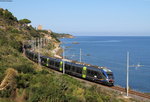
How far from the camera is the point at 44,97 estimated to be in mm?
14883

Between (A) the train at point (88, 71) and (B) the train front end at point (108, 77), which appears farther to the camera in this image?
(A) the train at point (88, 71)

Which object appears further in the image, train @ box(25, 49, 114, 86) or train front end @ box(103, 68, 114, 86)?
train @ box(25, 49, 114, 86)

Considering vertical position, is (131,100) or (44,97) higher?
(44,97)

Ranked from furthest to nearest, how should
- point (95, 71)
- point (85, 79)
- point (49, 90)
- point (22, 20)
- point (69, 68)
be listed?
point (22, 20), point (69, 68), point (85, 79), point (95, 71), point (49, 90)

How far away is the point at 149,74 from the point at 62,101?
156ft

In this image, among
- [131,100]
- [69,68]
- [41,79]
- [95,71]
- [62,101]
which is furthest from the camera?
[69,68]

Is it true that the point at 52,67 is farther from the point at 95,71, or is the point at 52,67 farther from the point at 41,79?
the point at 41,79

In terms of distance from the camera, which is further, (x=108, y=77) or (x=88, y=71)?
(x=88, y=71)

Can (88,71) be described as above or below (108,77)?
above

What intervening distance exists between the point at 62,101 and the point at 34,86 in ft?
11.2

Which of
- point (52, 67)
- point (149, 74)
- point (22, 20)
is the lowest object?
point (149, 74)

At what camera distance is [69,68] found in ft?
120

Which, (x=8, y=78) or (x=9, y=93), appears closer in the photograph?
(x=9, y=93)

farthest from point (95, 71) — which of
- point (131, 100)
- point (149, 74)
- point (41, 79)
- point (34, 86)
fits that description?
point (149, 74)
